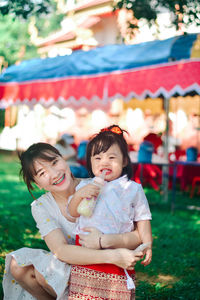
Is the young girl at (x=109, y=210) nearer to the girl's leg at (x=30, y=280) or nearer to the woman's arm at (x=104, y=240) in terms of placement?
the woman's arm at (x=104, y=240)

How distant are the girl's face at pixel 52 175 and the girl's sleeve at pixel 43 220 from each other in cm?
12

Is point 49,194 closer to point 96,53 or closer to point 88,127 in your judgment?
point 96,53

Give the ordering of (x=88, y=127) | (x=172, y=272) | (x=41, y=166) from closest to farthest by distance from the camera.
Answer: (x=41, y=166) < (x=172, y=272) < (x=88, y=127)

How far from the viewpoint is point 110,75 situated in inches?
258

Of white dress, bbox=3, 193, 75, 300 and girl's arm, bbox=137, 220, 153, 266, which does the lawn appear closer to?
white dress, bbox=3, 193, 75, 300

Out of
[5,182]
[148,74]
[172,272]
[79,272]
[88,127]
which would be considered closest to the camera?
[79,272]

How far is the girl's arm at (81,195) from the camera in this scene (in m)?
2.04

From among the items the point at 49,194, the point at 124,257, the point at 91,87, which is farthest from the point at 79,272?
the point at 91,87

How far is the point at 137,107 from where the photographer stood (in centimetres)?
1414

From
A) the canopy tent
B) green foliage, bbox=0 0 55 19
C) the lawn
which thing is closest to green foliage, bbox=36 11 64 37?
the canopy tent

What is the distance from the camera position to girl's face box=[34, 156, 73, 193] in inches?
90.6

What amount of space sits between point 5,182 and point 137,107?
6.13 meters

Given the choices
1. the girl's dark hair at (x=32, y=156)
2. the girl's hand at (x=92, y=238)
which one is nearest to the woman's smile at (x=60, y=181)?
the girl's dark hair at (x=32, y=156)

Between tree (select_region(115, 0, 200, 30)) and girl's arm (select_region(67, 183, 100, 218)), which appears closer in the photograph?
girl's arm (select_region(67, 183, 100, 218))
